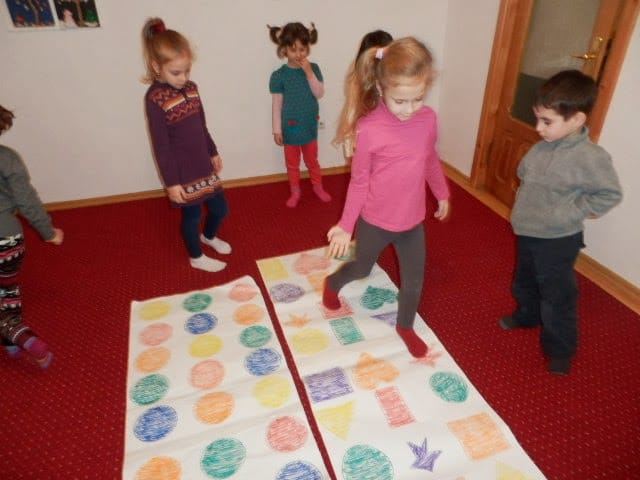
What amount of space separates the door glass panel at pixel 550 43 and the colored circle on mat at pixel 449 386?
180 centimetres

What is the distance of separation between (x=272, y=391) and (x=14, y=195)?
3.92 ft

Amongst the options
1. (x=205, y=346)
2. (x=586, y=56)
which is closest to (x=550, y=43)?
(x=586, y=56)

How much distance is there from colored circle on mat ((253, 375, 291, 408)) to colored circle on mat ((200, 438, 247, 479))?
18 cm

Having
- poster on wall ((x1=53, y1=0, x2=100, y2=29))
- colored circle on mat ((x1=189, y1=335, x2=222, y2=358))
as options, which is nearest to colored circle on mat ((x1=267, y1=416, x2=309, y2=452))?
colored circle on mat ((x1=189, y1=335, x2=222, y2=358))

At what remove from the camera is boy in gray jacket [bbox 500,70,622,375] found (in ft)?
4.14

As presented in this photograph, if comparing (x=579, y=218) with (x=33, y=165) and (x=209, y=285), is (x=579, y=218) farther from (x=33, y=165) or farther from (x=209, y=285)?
(x=33, y=165)

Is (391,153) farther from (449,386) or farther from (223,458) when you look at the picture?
(223,458)

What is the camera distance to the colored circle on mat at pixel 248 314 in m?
1.96

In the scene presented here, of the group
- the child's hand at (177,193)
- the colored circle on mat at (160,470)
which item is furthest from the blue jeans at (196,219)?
the colored circle on mat at (160,470)

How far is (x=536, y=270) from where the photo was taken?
59.7 inches

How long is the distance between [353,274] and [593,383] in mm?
1022

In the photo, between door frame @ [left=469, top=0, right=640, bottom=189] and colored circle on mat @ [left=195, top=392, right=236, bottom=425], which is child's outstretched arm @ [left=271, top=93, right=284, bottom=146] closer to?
door frame @ [left=469, top=0, right=640, bottom=189]

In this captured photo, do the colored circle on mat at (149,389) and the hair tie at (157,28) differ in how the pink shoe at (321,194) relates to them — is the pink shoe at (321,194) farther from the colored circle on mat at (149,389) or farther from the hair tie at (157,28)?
the colored circle on mat at (149,389)

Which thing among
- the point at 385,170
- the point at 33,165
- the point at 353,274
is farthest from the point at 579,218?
the point at 33,165
